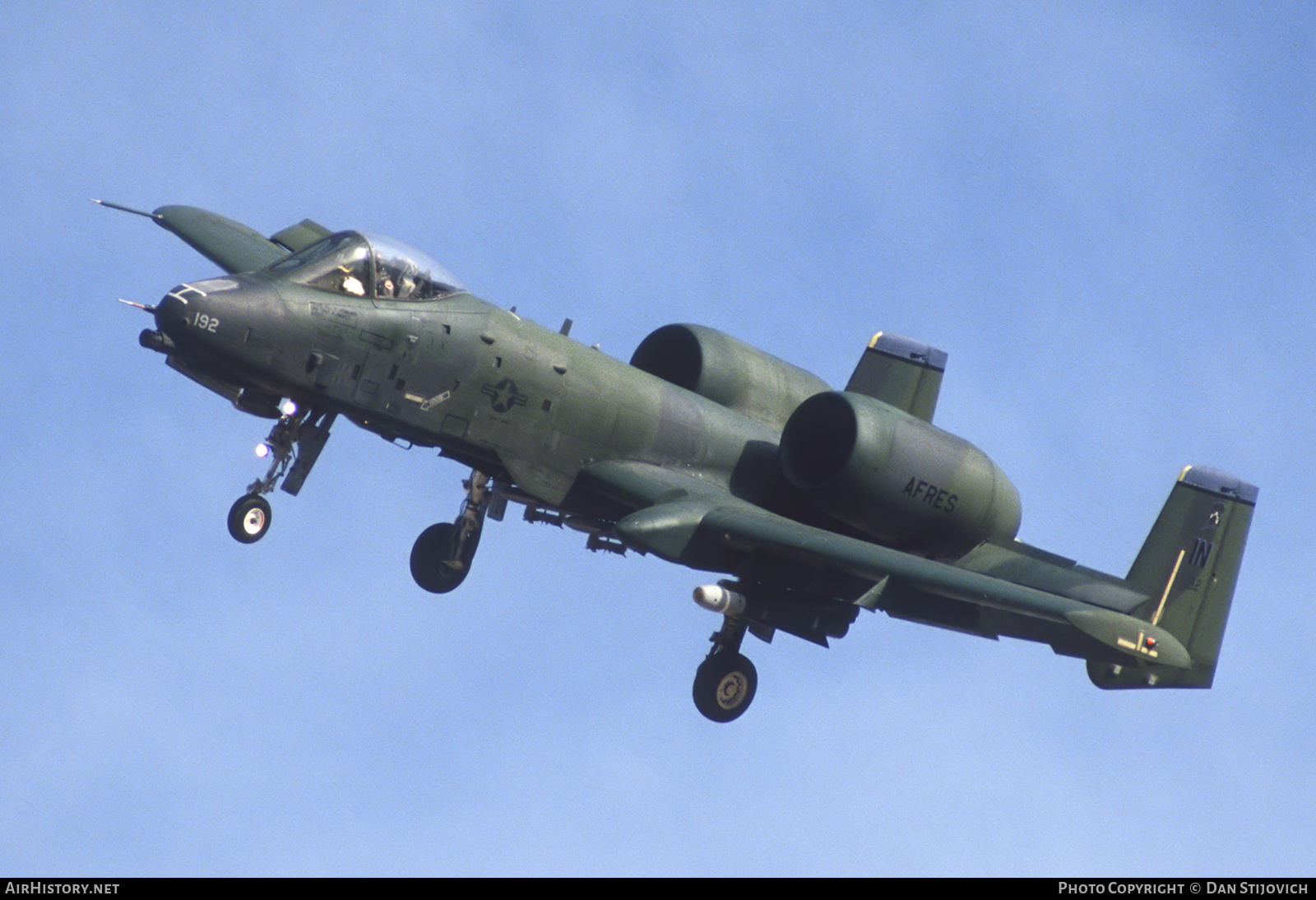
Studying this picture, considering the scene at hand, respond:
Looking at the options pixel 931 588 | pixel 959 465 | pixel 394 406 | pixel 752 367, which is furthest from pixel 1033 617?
pixel 394 406

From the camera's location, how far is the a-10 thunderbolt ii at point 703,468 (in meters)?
18.8

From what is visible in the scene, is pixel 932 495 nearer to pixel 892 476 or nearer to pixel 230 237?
pixel 892 476

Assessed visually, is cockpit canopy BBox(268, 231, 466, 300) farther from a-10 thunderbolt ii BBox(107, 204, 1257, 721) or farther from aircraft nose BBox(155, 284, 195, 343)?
aircraft nose BBox(155, 284, 195, 343)

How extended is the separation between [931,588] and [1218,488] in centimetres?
616

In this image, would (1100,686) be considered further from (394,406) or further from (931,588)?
(394,406)

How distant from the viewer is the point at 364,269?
1956cm

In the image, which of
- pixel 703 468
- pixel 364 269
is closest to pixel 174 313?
pixel 364 269

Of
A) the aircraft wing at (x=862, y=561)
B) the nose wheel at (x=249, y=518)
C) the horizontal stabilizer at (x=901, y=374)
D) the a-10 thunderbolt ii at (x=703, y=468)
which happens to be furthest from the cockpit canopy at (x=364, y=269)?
the horizontal stabilizer at (x=901, y=374)

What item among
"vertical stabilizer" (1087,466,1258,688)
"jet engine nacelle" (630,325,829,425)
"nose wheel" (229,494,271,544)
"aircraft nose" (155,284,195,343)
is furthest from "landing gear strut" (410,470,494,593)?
"vertical stabilizer" (1087,466,1258,688)

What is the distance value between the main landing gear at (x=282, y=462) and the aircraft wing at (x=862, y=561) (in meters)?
3.43

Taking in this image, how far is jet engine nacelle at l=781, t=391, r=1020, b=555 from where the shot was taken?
21.0 metres

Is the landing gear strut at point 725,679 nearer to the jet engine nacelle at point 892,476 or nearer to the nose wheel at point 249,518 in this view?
→ the jet engine nacelle at point 892,476
